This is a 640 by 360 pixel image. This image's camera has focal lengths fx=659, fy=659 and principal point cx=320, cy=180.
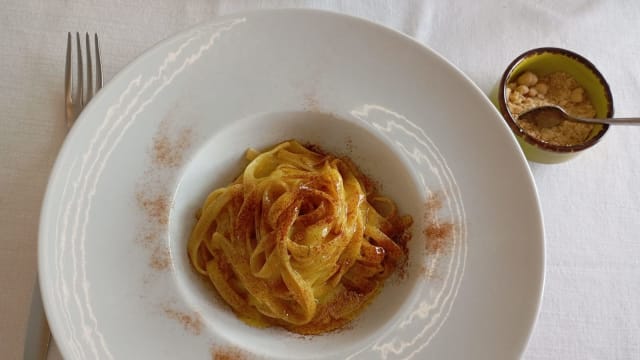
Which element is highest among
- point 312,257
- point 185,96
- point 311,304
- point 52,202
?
point 185,96

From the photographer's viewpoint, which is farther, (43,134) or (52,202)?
(43,134)

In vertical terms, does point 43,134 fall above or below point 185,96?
below

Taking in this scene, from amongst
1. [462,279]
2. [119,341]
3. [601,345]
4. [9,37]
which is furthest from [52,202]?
Answer: [601,345]

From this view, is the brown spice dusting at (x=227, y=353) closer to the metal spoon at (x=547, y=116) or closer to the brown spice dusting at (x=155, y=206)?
the brown spice dusting at (x=155, y=206)

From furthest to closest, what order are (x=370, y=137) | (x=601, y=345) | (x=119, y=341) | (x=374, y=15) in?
(x=374, y=15), (x=601, y=345), (x=370, y=137), (x=119, y=341)

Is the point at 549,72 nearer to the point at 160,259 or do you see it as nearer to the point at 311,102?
the point at 311,102

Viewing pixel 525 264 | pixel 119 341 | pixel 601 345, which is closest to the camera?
pixel 119 341

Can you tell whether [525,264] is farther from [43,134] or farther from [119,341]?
[43,134]

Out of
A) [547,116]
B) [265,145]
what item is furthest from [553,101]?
[265,145]

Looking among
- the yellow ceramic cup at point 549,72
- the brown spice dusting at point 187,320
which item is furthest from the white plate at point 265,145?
the yellow ceramic cup at point 549,72
